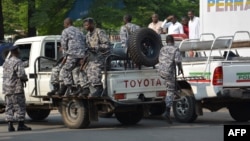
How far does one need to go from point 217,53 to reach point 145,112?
3.39 metres

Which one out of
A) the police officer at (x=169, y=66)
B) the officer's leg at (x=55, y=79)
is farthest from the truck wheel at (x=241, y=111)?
the officer's leg at (x=55, y=79)

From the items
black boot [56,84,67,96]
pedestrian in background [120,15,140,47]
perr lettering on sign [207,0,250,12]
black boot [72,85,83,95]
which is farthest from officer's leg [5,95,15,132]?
perr lettering on sign [207,0,250,12]

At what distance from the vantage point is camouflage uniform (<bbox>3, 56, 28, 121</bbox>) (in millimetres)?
14398

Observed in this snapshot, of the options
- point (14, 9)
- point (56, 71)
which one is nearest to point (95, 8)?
point (14, 9)

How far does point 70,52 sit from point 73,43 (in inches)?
7.9

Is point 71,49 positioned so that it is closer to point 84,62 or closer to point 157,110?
point 84,62

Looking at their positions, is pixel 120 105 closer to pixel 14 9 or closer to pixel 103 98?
pixel 103 98

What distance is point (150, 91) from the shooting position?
14.5 meters

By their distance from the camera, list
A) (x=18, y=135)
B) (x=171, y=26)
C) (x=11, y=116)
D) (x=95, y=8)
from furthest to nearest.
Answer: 1. (x=95, y=8)
2. (x=171, y=26)
3. (x=11, y=116)
4. (x=18, y=135)

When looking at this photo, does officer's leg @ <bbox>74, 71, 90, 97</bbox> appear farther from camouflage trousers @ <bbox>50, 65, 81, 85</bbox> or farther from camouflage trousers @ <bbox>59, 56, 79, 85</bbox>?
camouflage trousers @ <bbox>59, 56, 79, 85</bbox>

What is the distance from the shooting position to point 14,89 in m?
14.4

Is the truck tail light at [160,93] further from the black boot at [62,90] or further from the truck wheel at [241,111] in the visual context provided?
the black boot at [62,90]

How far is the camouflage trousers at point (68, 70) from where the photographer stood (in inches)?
561

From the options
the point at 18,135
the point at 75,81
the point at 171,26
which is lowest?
the point at 18,135
